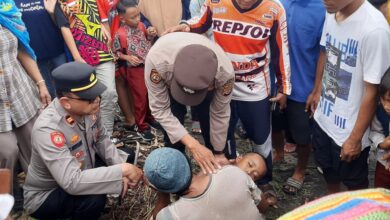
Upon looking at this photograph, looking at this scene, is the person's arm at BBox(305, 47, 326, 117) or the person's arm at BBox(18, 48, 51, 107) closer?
the person's arm at BBox(305, 47, 326, 117)

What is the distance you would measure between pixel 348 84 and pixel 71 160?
1897 millimetres

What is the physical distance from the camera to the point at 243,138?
187 inches

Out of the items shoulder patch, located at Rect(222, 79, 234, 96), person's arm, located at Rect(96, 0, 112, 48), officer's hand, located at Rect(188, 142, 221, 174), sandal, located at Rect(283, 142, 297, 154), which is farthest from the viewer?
sandal, located at Rect(283, 142, 297, 154)

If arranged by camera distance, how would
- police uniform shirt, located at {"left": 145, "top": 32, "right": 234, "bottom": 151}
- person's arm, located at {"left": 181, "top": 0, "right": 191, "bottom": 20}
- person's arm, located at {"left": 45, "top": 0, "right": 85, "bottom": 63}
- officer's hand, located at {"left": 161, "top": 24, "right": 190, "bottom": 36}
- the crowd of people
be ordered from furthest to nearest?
person's arm, located at {"left": 181, "top": 0, "right": 191, "bottom": 20} < person's arm, located at {"left": 45, "top": 0, "right": 85, "bottom": 63} < officer's hand, located at {"left": 161, "top": 24, "right": 190, "bottom": 36} < police uniform shirt, located at {"left": 145, "top": 32, "right": 234, "bottom": 151} < the crowd of people

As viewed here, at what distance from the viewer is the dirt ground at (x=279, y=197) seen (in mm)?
3602

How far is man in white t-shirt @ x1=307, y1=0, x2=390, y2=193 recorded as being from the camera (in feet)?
8.54

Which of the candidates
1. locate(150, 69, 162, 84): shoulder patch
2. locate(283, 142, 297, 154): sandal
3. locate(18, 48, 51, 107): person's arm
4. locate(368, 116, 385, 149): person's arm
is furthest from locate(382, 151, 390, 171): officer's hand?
locate(18, 48, 51, 107): person's arm

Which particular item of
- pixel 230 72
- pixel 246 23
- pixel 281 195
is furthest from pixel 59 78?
pixel 281 195

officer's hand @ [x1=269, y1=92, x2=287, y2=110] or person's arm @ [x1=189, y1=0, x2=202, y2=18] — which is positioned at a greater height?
person's arm @ [x1=189, y1=0, x2=202, y2=18]

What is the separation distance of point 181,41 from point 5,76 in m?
1.33

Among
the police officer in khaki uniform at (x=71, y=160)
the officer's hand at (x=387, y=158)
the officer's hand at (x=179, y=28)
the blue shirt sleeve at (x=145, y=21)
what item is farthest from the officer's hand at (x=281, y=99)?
the blue shirt sleeve at (x=145, y=21)

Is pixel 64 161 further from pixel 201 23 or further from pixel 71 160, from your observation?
pixel 201 23

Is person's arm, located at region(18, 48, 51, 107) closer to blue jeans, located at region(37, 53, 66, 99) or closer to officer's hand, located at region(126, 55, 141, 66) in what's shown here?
blue jeans, located at region(37, 53, 66, 99)

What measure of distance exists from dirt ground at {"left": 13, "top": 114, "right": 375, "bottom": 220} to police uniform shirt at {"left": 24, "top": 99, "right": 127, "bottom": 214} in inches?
21.3
